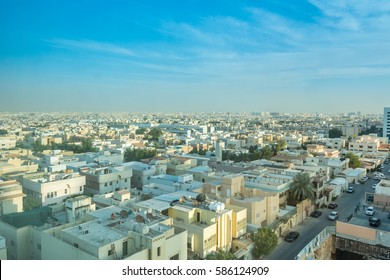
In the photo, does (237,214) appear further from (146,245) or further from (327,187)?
(327,187)

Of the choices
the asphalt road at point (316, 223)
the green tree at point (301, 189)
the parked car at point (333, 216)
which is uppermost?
the green tree at point (301, 189)

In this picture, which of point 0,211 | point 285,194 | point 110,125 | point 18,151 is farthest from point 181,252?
point 110,125

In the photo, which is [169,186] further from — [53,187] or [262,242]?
[262,242]

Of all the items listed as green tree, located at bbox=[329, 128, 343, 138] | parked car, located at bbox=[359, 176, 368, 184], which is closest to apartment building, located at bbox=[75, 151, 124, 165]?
parked car, located at bbox=[359, 176, 368, 184]

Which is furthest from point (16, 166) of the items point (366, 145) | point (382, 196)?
point (366, 145)

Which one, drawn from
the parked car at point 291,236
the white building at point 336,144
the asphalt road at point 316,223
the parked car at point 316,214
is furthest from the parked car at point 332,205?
the white building at point 336,144

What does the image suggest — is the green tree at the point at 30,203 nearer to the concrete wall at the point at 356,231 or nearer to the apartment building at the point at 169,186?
the apartment building at the point at 169,186
